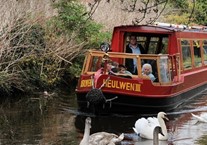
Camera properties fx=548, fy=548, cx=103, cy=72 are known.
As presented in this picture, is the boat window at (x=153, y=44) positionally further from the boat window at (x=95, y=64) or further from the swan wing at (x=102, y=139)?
the swan wing at (x=102, y=139)

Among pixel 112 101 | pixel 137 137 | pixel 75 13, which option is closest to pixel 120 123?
pixel 112 101

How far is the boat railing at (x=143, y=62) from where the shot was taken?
13.6 metres

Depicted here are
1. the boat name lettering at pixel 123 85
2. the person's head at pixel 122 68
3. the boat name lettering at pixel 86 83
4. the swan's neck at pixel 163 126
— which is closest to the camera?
the swan's neck at pixel 163 126

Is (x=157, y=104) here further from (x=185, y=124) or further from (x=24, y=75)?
(x=24, y=75)

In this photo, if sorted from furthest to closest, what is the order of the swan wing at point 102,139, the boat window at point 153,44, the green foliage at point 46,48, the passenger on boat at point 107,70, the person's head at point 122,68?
the green foliage at point 46,48 < the boat window at point 153,44 < the person's head at point 122,68 < the passenger on boat at point 107,70 < the swan wing at point 102,139

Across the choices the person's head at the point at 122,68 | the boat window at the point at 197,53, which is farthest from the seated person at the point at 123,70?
the boat window at the point at 197,53

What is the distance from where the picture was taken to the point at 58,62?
62.2 ft

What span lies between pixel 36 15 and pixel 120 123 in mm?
7437

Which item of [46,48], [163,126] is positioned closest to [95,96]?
[163,126]

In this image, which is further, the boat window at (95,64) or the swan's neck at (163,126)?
the boat window at (95,64)

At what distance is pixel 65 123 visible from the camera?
12.9 m

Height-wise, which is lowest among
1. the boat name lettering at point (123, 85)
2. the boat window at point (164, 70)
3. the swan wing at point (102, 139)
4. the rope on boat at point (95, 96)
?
the swan wing at point (102, 139)

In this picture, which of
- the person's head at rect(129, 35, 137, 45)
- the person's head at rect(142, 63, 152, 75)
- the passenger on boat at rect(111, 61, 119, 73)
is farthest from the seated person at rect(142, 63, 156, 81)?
the person's head at rect(129, 35, 137, 45)

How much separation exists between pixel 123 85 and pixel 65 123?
165cm
